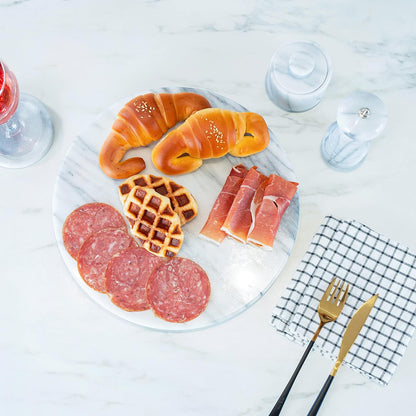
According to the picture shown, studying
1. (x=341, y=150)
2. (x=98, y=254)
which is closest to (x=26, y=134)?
(x=98, y=254)

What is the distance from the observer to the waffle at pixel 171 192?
1647 millimetres

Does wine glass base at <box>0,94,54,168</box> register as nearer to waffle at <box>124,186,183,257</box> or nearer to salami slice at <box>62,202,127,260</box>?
salami slice at <box>62,202,127,260</box>

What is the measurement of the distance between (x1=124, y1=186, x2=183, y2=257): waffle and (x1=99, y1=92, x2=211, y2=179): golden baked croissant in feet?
0.39

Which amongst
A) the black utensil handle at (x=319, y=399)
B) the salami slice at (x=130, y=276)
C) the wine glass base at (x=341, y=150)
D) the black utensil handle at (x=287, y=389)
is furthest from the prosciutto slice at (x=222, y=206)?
the black utensil handle at (x=319, y=399)

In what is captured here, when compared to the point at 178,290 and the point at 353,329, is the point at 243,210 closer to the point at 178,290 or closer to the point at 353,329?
the point at 178,290

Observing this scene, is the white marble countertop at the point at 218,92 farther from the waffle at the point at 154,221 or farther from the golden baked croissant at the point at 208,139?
the waffle at the point at 154,221

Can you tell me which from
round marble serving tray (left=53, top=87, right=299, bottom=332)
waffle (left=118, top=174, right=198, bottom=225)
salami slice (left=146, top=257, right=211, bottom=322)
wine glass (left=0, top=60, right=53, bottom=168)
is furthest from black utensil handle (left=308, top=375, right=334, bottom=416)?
wine glass (left=0, top=60, right=53, bottom=168)

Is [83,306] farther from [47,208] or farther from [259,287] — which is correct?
[259,287]

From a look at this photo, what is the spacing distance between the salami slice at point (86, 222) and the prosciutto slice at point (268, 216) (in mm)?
432

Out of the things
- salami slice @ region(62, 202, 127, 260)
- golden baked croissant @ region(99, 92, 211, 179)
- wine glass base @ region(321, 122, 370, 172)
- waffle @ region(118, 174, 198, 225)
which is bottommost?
salami slice @ region(62, 202, 127, 260)

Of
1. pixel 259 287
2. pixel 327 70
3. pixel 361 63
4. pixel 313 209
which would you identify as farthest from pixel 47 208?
pixel 361 63

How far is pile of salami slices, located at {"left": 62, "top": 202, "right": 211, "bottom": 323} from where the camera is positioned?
1649 millimetres

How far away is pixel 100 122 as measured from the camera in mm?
1748

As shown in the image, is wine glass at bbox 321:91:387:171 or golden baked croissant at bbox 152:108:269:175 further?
golden baked croissant at bbox 152:108:269:175
